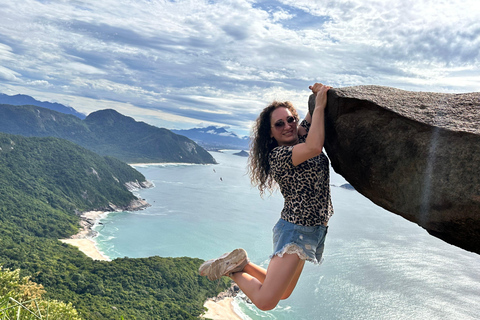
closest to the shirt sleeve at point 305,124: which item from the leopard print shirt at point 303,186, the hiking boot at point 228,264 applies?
the leopard print shirt at point 303,186

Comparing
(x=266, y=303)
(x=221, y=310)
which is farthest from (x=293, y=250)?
(x=221, y=310)

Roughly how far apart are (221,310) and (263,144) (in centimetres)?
3175

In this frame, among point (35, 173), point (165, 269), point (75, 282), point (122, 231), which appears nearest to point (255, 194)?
point (122, 231)

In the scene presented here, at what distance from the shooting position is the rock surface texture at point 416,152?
272 centimetres

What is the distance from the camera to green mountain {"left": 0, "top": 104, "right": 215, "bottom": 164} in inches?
5822

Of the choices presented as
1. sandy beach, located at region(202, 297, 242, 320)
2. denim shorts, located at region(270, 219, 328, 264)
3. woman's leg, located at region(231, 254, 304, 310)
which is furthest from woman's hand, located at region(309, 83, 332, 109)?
sandy beach, located at region(202, 297, 242, 320)

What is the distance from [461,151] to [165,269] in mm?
36541

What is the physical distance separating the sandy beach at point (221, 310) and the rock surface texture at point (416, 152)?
100 feet

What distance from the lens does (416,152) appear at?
3002mm

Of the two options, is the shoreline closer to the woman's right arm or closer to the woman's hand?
the woman's hand

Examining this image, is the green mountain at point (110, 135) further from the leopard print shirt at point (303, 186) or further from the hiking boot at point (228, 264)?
the leopard print shirt at point (303, 186)

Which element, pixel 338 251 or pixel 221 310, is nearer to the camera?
pixel 221 310

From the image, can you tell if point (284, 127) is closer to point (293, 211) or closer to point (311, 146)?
point (311, 146)

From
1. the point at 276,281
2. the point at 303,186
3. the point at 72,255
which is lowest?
the point at 72,255
